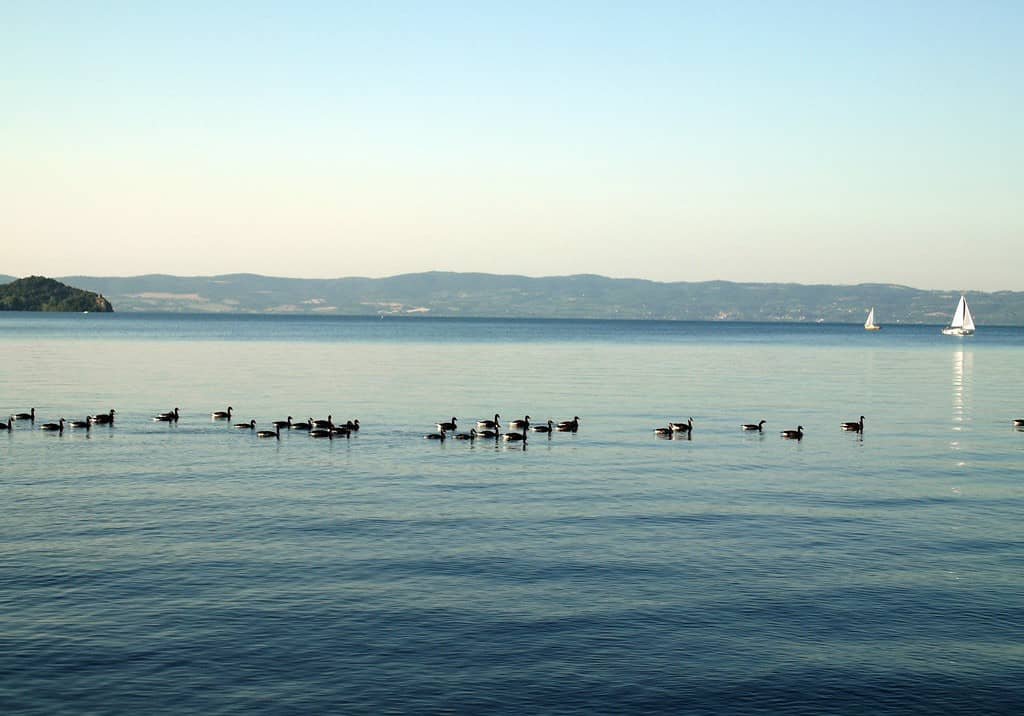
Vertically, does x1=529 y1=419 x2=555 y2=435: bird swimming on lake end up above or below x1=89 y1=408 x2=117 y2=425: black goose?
below

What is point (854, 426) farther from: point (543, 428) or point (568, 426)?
point (543, 428)

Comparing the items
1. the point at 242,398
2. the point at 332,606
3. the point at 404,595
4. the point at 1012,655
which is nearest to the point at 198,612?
the point at 332,606

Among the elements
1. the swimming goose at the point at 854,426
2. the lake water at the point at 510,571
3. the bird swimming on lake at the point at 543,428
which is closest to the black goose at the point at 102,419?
the lake water at the point at 510,571

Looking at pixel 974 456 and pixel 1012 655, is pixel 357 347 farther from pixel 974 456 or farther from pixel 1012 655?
pixel 1012 655

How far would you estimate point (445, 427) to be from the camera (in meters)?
60.9

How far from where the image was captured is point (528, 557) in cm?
3197

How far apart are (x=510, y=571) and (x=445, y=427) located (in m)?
30.8

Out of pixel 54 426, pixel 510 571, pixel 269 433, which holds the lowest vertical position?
pixel 510 571

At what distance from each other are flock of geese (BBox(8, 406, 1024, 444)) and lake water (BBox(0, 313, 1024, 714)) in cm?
83

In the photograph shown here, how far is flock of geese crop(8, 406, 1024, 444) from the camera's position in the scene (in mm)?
59438

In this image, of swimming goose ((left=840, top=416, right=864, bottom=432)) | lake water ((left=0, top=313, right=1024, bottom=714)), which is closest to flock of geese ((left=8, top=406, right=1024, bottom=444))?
swimming goose ((left=840, top=416, right=864, bottom=432))

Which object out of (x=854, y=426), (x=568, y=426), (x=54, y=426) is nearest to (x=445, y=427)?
(x=568, y=426)

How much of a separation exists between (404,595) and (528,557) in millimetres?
5309

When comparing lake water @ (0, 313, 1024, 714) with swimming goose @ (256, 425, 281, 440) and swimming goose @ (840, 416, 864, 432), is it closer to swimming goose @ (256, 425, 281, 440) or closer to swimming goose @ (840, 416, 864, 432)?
swimming goose @ (840, 416, 864, 432)
